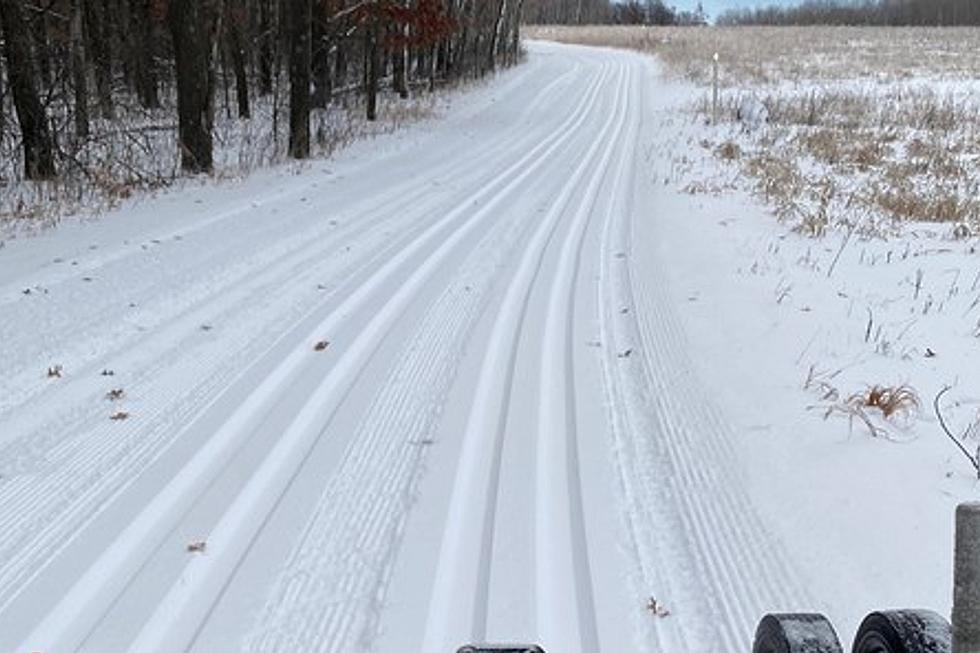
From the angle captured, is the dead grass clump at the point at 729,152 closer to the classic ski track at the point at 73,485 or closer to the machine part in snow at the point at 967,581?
the classic ski track at the point at 73,485

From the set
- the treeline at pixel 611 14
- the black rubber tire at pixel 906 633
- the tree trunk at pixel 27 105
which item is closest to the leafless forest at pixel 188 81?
the tree trunk at pixel 27 105

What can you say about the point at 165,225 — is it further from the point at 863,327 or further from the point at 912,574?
the point at 912,574

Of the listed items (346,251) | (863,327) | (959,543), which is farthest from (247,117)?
(959,543)

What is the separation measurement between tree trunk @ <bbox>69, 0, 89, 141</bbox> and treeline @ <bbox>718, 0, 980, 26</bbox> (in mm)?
91834

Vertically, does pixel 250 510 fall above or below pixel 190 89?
below

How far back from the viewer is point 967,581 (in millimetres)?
1342

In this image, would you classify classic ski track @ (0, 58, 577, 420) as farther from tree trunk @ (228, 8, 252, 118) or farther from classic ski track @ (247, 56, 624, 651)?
tree trunk @ (228, 8, 252, 118)

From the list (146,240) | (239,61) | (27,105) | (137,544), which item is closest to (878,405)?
(137,544)

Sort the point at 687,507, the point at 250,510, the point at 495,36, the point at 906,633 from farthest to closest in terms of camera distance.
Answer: the point at 495,36 < the point at 687,507 < the point at 250,510 < the point at 906,633

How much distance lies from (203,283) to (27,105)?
23.6 ft

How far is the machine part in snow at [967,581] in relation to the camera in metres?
1.33

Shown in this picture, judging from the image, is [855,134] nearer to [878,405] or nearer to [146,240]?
[146,240]

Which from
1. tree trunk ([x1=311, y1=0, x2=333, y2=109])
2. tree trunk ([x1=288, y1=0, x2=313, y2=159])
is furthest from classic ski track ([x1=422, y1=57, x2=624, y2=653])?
tree trunk ([x1=311, y1=0, x2=333, y2=109])

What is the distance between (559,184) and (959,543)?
11.7m
